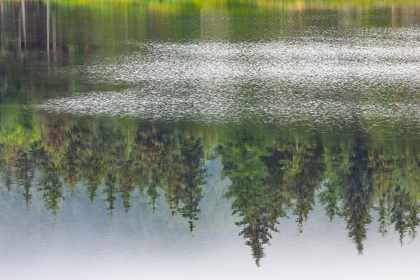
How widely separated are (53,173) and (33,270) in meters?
4.78

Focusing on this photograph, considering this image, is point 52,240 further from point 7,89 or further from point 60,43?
point 60,43

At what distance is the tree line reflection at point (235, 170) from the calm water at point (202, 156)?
0.05 m

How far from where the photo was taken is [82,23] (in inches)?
1715

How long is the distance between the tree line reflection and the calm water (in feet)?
0.16

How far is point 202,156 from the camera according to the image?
18.9m

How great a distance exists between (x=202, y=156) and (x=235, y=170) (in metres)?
1.12

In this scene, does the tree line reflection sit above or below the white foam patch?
below

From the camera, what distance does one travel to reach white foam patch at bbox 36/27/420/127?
22.2 meters

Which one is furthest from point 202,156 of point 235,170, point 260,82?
point 260,82

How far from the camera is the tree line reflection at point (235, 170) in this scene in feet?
52.9

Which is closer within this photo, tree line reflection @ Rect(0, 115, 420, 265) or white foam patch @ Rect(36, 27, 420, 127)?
tree line reflection @ Rect(0, 115, 420, 265)

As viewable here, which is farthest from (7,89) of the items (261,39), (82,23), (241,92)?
(82,23)

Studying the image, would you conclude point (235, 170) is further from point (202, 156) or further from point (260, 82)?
point (260, 82)

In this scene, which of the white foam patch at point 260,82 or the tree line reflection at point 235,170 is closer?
the tree line reflection at point 235,170
